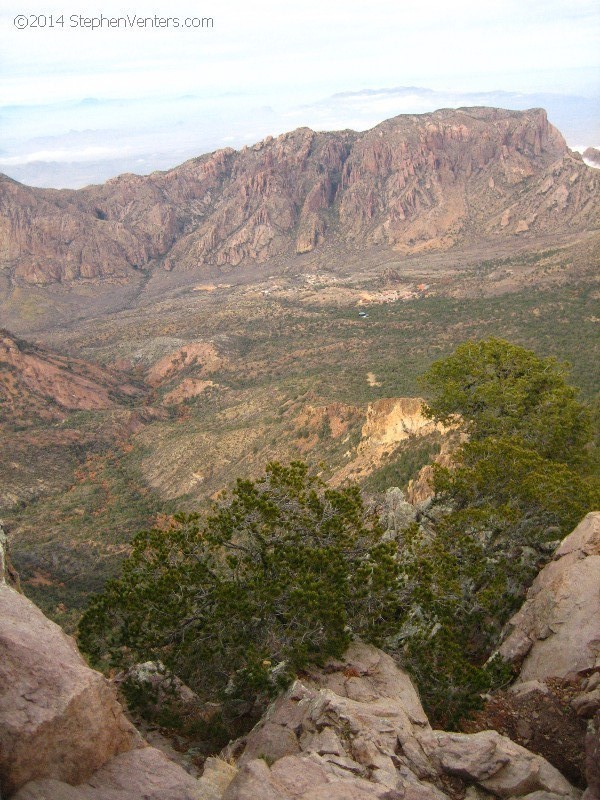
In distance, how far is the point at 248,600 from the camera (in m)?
15.8

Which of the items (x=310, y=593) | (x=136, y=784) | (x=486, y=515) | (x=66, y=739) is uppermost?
(x=66, y=739)

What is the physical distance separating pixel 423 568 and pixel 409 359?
2672 inches

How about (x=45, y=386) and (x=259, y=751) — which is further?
(x=45, y=386)

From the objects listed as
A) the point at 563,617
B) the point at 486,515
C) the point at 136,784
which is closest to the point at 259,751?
the point at 136,784

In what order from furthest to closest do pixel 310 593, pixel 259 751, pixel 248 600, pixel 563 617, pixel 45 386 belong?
pixel 45 386, pixel 563 617, pixel 248 600, pixel 310 593, pixel 259 751

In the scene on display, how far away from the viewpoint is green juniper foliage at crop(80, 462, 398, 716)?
586 inches

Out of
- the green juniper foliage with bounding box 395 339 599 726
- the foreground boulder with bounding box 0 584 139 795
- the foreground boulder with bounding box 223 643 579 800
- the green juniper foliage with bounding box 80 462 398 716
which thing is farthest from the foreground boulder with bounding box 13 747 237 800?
the green juniper foliage with bounding box 395 339 599 726

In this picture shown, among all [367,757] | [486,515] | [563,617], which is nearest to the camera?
[367,757]

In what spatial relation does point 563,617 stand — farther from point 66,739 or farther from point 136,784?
point 66,739

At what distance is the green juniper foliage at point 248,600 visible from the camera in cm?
1488

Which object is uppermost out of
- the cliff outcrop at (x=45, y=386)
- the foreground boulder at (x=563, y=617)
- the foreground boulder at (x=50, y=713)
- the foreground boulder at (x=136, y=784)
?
the foreground boulder at (x=50, y=713)

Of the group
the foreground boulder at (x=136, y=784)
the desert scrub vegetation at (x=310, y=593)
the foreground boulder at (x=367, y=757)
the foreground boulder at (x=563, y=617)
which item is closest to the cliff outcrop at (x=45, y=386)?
the desert scrub vegetation at (x=310, y=593)

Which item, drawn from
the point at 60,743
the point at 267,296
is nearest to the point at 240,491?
the point at 60,743

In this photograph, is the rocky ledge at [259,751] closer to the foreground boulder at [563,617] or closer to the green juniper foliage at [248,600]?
the foreground boulder at [563,617]
